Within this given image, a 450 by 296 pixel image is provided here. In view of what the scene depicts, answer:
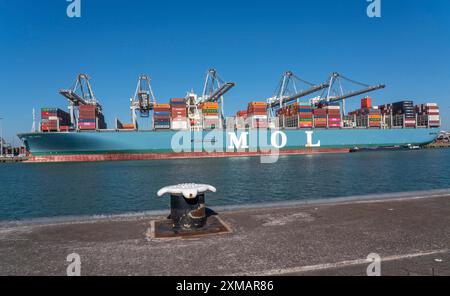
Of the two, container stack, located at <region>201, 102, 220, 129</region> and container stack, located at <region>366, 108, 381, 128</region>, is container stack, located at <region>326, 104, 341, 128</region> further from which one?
container stack, located at <region>201, 102, 220, 129</region>

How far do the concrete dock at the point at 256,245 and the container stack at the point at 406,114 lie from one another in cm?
9325

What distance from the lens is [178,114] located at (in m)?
69.8

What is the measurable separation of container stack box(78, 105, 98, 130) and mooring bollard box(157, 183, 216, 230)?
65903 mm

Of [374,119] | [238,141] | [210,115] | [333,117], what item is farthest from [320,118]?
[210,115]

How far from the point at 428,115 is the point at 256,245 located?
102596mm

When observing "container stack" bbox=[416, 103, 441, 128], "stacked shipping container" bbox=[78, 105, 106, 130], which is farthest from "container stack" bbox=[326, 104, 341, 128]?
"stacked shipping container" bbox=[78, 105, 106, 130]

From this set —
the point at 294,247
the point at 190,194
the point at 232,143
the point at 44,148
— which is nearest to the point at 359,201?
the point at 294,247

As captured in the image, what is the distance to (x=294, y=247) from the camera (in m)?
4.83

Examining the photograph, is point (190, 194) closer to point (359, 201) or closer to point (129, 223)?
point (129, 223)

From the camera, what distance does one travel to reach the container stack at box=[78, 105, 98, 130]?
63.6m

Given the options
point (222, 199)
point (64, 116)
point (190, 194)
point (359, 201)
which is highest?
point (64, 116)

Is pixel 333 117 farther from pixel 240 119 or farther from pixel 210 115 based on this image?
pixel 210 115

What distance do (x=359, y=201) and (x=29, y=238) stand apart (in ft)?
29.9

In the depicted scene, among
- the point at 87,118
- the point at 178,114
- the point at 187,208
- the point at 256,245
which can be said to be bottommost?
the point at 256,245
